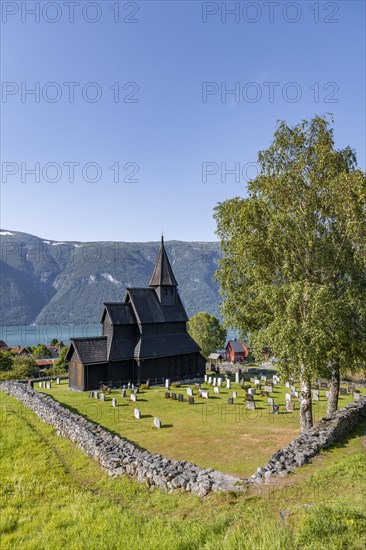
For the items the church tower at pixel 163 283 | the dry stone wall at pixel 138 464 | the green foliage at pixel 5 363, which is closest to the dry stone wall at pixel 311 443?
the dry stone wall at pixel 138 464

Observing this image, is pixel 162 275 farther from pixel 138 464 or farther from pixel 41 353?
pixel 41 353

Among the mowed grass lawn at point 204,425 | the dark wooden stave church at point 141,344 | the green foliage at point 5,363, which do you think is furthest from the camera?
the green foliage at point 5,363

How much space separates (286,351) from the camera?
17234 mm

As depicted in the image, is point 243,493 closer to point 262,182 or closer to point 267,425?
point 267,425

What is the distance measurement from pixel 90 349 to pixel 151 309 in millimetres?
8572

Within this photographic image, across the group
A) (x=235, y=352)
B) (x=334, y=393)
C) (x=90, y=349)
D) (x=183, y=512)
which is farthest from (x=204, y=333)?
(x=183, y=512)

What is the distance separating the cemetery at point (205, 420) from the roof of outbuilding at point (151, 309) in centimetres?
796

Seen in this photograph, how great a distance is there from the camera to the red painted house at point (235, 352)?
7482 cm

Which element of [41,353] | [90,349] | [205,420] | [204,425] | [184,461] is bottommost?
[41,353]

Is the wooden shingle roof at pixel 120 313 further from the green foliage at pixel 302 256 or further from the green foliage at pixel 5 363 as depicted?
the green foliage at pixel 5 363

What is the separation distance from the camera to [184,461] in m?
13.7

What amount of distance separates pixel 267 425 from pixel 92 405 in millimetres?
14478

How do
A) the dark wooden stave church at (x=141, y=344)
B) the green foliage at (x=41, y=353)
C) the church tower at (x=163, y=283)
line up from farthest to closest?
the green foliage at (x=41, y=353) → the church tower at (x=163, y=283) → the dark wooden stave church at (x=141, y=344)

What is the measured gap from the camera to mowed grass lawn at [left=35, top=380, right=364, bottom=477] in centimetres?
1688
